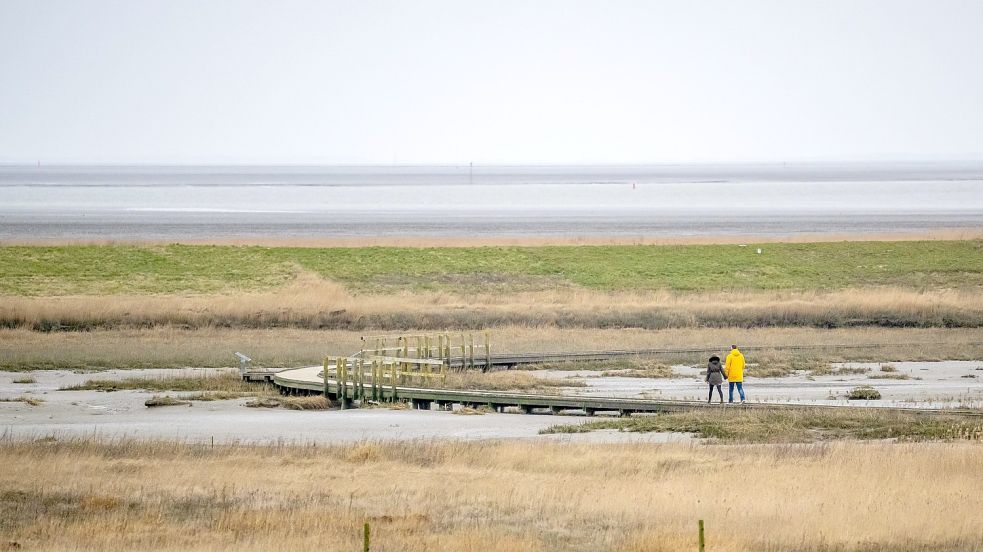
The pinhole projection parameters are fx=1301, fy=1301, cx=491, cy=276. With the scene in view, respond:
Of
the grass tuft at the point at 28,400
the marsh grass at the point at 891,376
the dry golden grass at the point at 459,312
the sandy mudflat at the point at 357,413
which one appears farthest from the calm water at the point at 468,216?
the marsh grass at the point at 891,376

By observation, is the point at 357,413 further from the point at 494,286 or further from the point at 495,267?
the point at 495,267

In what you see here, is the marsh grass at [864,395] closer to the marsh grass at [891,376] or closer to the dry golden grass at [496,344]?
the marsh grass at [891,376]

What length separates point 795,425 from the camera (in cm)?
3138

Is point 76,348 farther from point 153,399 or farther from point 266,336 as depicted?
point 153,399

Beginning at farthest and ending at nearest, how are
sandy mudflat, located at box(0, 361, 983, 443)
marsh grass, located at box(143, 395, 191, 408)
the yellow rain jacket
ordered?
marsh grass, located at box(143, 395, 191, 408), the yellow rain jacket, sandy mudflat, located at box(0, 361, 983, 443)

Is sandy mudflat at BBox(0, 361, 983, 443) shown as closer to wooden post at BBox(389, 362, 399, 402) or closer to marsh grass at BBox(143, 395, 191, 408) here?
marsh grass at BBox(143, 395, 191, 408)

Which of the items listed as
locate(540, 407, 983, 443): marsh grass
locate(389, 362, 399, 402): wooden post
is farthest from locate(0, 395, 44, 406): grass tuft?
locate(540, 407, 983, 443): marsh grass

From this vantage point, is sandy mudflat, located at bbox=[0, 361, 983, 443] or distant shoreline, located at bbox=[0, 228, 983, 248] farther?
distant shoreline, located at bbox=[0, 228, 983, 248]

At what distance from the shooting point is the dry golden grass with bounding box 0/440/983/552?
20.1 metres

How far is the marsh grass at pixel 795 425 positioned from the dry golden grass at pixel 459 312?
23.6 metres

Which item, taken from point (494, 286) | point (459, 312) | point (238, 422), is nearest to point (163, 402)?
point (238, 422)

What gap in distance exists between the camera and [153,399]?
3750cm

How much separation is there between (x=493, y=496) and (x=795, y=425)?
34.3ft

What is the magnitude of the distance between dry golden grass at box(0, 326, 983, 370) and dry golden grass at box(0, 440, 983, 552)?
1771cm
